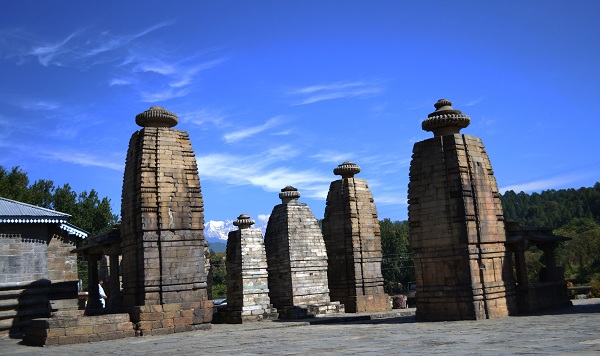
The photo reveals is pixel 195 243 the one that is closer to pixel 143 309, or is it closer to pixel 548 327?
pixel 143 309

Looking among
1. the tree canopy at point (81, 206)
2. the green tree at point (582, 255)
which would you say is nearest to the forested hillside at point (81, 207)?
the tree canopy at point (81, 206)

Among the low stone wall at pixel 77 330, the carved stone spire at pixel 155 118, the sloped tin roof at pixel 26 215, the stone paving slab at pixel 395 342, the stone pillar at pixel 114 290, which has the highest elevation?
the carved stone spire at pixel 155 118

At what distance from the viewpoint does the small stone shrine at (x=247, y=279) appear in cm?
2150

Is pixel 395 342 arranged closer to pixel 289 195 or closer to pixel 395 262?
pixel 289 195

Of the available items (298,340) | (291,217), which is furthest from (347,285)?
(298,340)

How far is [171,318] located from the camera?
51.7 ft

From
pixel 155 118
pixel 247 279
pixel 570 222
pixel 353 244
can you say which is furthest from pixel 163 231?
pixel 570 222

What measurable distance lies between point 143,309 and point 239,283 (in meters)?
6.94

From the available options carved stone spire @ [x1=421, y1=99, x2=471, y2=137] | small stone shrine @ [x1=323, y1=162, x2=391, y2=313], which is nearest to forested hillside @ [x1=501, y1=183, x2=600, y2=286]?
small stone shrine @ [x1=323, y1=162, x2=391, y2=313]

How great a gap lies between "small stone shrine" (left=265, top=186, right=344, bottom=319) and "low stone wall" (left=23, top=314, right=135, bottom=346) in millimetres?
8403

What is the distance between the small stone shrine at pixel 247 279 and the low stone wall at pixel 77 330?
21.8 feet

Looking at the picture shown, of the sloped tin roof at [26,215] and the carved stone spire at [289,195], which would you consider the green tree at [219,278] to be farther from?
the sloped tin roof at [26,215]

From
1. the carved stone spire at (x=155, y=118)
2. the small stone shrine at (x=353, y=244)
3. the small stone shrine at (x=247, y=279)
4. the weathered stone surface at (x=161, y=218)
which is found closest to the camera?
the weathered stone surface at (x=161, y=218)

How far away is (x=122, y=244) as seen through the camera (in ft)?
57.9
